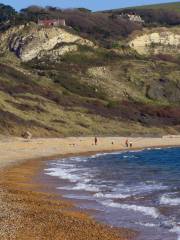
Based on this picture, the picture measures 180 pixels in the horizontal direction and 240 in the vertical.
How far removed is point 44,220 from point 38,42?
115 metres

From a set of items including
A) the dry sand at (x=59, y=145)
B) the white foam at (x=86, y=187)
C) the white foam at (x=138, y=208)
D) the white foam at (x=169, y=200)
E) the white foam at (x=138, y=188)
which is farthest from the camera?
the dry sand at (x=59, y=145)

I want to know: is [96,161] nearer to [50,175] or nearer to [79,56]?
[50,175]

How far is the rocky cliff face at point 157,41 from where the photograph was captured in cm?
15300

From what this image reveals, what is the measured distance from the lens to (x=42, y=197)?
2784 centimetres

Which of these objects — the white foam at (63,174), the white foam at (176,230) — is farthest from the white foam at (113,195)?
the white foam at (176,230)

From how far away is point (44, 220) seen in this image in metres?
21.2

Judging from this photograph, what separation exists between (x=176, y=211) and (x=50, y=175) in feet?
54.5

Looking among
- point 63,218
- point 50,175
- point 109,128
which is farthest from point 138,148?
point 63,218

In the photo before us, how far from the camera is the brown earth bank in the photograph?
18.8 metres

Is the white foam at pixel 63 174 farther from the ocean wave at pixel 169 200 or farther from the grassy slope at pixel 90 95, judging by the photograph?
the grassy slope at pixel 90 95

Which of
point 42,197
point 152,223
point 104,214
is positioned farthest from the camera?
point 42,197

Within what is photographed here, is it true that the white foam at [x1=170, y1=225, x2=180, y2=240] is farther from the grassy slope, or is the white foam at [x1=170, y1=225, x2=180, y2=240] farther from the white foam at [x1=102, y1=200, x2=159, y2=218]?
the grassy slope

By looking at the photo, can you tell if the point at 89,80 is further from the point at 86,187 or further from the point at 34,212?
the point at 34,212

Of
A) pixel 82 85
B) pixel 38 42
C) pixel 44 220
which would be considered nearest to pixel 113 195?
pixel 44 220
